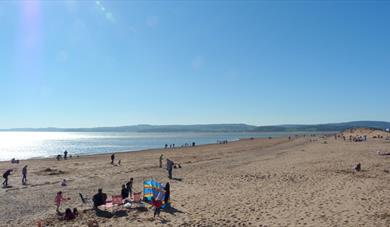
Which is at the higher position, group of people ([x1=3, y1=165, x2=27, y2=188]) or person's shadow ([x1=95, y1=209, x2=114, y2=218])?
group of people ([x1=3, y1=165, x2=27, y2=188])

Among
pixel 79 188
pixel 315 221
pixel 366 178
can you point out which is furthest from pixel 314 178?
pixel 79 188

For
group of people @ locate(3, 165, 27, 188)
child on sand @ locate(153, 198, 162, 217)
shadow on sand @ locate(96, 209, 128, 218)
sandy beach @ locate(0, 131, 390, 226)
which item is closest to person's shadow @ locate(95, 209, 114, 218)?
shadow on sand @ locate(96, 209, 128, 218)

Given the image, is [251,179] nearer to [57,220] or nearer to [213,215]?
[213,215]

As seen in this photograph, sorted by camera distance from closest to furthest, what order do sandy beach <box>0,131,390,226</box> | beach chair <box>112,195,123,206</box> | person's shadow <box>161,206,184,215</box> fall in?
1. sandy beach <box>0,131,390,226</box>
2. person's shadow <box>161,206,184,215</box>
3. beach chair <box>112,195,123,206</box>

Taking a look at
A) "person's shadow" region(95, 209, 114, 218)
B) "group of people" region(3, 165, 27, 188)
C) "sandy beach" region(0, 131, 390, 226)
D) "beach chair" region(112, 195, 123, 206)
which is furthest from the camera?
"group of people" region(3, 165, 27, 188)

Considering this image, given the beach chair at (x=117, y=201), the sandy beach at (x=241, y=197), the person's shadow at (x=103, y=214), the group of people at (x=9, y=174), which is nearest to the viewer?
the sandy beach at (x=241, y=197)

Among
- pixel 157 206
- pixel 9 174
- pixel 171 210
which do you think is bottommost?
pixel 171 210

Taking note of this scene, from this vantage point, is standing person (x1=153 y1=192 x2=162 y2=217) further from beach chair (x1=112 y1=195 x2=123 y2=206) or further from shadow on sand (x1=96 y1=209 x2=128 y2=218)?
beach chair (x1=112 y1=195 x2=123 y2=206)

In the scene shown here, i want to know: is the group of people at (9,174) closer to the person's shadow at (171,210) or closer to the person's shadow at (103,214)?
the person's shadow at (103,214)

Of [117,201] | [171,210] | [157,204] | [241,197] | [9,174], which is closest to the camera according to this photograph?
[157,204]

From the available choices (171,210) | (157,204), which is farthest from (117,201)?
(171,210)

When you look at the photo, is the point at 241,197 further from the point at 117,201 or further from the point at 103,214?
the point at 103,214

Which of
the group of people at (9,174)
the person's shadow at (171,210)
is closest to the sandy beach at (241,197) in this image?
the person's shadow at (171,210)

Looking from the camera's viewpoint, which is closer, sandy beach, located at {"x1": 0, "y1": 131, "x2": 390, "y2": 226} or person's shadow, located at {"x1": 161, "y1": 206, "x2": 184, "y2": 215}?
sandy beach, located at {"x1": 0, "y1": 131, "x2": 390, "y2": 226}
